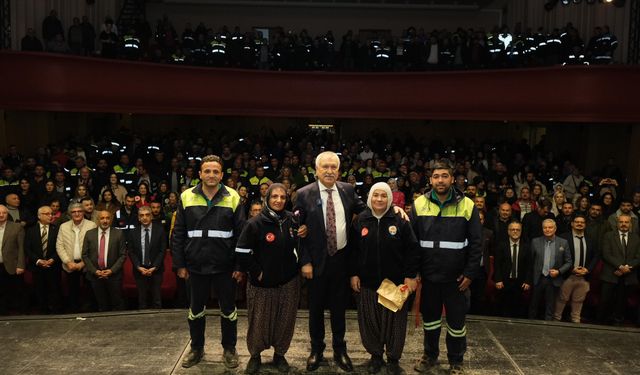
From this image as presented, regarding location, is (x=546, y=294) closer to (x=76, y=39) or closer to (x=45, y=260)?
(x=45, y=260)

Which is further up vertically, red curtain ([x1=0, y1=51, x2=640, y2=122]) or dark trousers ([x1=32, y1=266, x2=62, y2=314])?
red curtain ([x1=0, y1=51, x2=640, y2=122])

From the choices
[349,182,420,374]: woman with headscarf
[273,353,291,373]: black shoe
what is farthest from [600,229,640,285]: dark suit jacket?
[273,353,291,373]: black shoe

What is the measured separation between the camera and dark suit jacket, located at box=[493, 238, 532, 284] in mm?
6742

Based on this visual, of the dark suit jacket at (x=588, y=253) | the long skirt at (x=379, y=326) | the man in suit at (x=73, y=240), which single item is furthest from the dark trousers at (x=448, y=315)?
the man in suit at (x=73, y=240)

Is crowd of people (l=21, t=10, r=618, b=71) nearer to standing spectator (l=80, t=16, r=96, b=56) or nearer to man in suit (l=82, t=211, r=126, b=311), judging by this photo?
standing spectator (l=80, t=16, r=96, b=56)

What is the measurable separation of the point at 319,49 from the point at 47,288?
9.32 m

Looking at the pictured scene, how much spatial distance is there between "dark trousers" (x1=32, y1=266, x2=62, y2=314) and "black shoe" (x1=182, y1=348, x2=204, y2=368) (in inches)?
123

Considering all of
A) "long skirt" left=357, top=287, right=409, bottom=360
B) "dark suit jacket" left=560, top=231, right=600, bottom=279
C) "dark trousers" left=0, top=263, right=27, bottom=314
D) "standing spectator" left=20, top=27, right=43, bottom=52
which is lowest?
"dark trousers" left=0, top=263, right=27, bottom=314

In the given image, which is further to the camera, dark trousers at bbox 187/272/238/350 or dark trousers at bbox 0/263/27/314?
dark trousers at bbox 0/263/27/314

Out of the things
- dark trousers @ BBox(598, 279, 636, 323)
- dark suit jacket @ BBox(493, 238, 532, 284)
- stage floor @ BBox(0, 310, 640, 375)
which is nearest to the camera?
stage floor @ BBox(0, 310, 640, 375)

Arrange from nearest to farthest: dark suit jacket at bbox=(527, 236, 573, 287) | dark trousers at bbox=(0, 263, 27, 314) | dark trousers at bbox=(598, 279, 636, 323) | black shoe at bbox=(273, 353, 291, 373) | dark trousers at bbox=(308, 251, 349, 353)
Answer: dark trousers at bbox=(308, 251, 349, 353), black shoe at bbox=(273, 353, 291, 373), dark suit jacket at bbox=(527, 236, 573, 287), dark trousers at bbox=(598, 279, 636, 323), dark trousers at bbox=(0, 263, 27, 314)

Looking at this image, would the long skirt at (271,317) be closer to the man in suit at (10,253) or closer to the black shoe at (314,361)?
the black shoe at (314,361)

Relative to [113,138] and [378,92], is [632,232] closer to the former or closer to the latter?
[378,92]

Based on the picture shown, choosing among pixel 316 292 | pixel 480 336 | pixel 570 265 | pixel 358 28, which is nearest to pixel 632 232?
pixel 570 265
